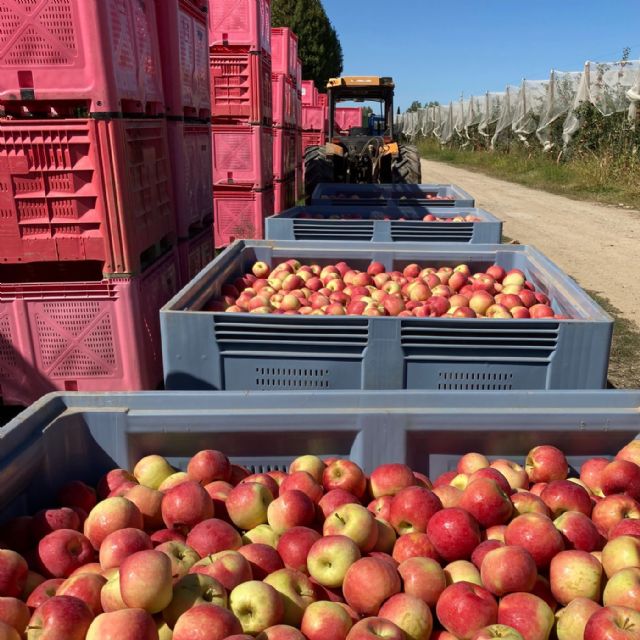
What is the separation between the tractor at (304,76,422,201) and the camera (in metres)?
11.5

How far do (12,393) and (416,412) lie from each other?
2.77 metres

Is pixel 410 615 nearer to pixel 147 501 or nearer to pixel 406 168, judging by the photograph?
pixel 147 501

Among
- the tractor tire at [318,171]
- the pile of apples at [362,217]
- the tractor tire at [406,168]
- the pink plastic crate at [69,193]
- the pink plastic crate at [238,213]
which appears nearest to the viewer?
the pink plastic crate at [69,193]

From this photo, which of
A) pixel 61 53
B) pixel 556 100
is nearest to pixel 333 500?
pixel 61 53

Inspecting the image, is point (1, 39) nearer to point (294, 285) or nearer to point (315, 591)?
point (294, 285)

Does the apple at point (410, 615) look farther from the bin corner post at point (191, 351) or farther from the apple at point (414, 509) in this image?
the bin corner post at point (191, 351)

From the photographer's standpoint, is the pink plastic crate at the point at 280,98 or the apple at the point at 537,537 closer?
the apple at the point at 537,537

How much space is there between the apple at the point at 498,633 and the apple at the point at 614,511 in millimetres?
590

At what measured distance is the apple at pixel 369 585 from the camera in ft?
5.31

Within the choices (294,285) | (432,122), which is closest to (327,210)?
(294,285)

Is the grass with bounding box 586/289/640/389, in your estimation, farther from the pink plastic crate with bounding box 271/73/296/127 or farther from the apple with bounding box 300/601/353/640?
the pink plastic crate with bounding box 271/73/296/127

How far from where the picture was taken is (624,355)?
5.67 m

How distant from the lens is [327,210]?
614 centimetres

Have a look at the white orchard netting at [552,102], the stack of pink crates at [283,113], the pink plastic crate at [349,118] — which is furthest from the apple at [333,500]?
the pink plastic crate at [349,118]
